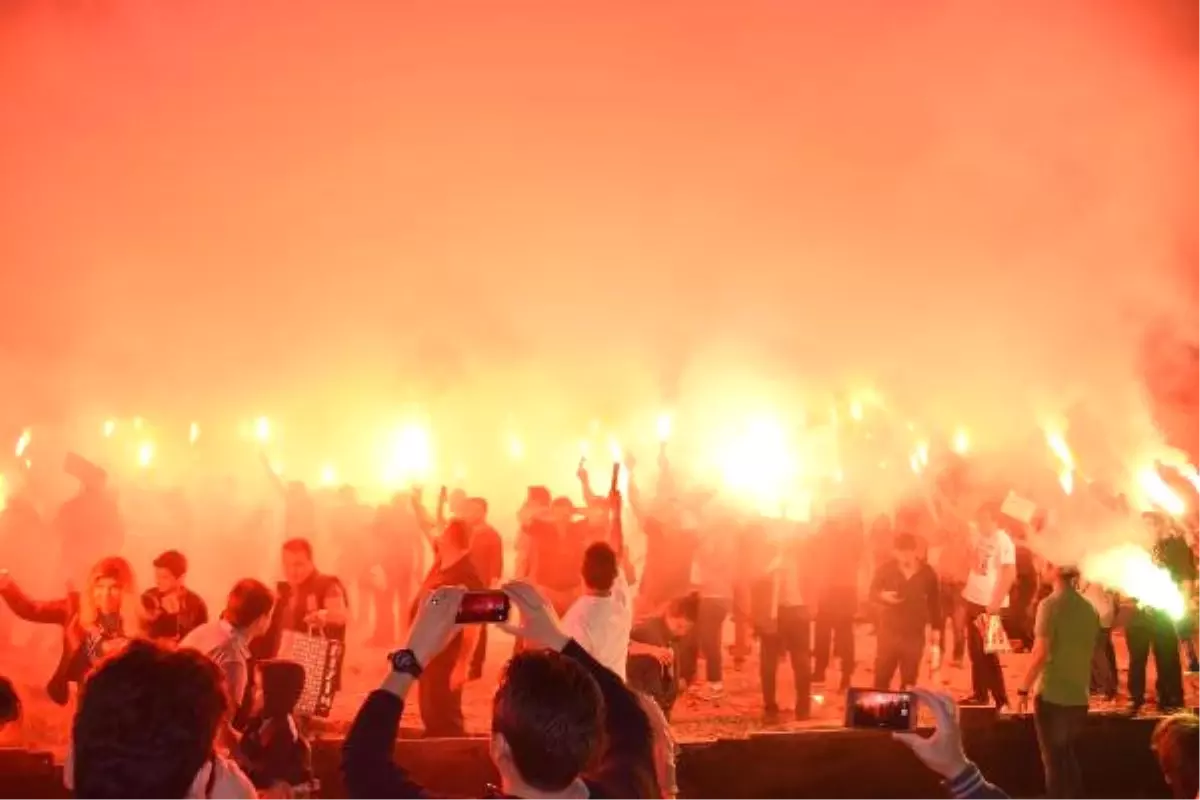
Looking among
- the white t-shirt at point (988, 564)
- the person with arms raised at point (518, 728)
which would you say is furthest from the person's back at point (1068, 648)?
the person with arms raised at point (518, 728)

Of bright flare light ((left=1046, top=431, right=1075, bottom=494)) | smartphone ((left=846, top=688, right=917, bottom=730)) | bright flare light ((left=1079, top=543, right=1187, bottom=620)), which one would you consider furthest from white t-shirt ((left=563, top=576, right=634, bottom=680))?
bright flare light ((left=1046, top=431, right=1075, bottom=494))

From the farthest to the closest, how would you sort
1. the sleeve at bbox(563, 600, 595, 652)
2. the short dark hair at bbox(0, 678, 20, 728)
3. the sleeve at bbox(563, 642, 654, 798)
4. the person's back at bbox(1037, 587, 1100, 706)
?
the person's back at bbox(1037, 587, 1100, 706) → the sleeve at bbox(563, 600, 595, 652) → the short dark hair at bbox(0, 678, 20, 728) → the sleeve at bbox(563, 642, 654, 798)

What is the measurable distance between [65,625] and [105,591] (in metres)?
0.74

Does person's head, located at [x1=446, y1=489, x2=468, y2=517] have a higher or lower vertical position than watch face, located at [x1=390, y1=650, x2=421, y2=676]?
higher

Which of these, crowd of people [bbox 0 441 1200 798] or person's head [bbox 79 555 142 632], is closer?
crowd of people [bbox 0 441 1200 798]

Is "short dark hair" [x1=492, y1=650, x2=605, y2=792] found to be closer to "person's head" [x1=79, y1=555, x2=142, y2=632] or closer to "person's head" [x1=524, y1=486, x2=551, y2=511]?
"person's head" [x1=79, y1=555, x2=142, y2=632]

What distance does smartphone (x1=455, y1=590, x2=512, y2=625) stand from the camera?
224 cm

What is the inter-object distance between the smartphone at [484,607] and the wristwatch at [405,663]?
192mm

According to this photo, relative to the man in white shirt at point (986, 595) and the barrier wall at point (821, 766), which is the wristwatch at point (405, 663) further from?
the man in white shirt at point (986, 595)

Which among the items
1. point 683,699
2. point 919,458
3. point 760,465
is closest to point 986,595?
point 683,699

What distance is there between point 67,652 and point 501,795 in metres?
5.17

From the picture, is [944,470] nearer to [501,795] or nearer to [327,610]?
[327,610]

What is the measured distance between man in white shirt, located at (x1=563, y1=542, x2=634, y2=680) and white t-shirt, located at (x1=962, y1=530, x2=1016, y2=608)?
4213 mm

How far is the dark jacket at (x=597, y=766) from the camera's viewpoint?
195cm
